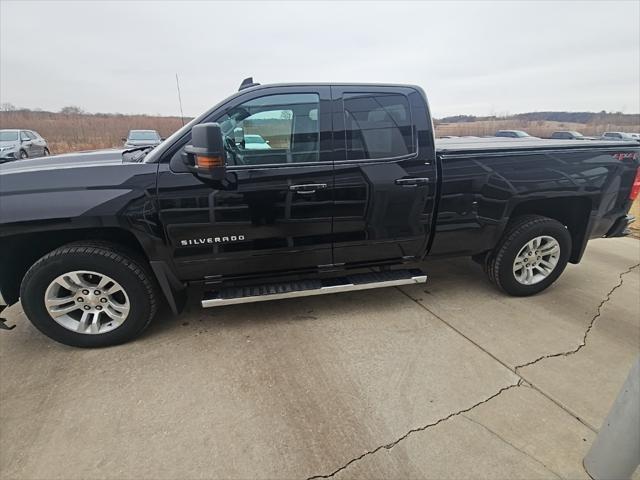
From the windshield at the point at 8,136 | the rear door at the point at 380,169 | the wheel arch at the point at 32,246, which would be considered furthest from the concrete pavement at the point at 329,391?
the windshield at the point at 8,136

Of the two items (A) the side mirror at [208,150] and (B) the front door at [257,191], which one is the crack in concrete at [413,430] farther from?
(A) the side mirror at [208,150]

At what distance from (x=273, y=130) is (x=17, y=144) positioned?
15887 millimetres

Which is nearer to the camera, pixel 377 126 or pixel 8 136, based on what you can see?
pixel 377 126

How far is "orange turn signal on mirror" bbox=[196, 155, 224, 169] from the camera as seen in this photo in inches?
89.3

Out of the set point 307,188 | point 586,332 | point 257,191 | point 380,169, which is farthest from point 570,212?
point 257,191

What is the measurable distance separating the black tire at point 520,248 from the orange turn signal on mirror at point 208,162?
2.69 meters

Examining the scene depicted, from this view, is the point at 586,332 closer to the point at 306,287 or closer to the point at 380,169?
the point at 380,169

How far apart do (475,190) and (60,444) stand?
339 centimetres

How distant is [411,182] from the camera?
2871 mm

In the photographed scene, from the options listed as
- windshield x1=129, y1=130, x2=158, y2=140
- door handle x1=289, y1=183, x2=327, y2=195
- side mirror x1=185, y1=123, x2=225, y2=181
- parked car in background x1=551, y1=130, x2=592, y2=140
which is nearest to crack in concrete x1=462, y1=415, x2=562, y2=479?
door handle x1=289, y1=183, x2=327, y2=195

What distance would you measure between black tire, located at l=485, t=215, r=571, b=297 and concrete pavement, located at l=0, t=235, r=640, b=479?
0.54 feet

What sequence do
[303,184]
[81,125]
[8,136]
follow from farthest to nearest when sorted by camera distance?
[81,125] → [8,136] → [303,184]

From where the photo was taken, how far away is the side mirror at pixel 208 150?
221cm

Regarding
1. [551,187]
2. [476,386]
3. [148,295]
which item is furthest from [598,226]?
[148,295]
